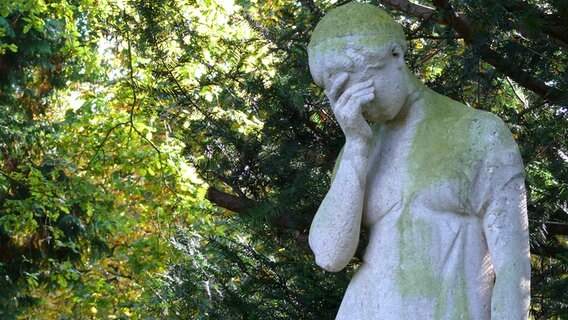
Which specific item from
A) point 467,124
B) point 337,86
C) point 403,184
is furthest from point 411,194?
point 337,86

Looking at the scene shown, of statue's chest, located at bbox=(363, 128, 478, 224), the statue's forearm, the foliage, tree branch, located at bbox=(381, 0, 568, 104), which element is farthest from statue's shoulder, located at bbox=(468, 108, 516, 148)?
tree branch, located at bbox=(381, 0, 568, 104)

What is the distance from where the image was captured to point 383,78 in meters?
3.54

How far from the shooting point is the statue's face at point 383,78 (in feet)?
11.5

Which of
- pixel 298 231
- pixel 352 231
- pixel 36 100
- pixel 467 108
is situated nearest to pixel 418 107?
pixel 467 108

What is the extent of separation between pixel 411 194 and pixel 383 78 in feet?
1.20

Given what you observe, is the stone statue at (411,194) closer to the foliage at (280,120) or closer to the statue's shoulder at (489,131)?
the statue's shoulder at (489,131)

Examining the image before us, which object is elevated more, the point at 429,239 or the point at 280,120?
the point at 429,239

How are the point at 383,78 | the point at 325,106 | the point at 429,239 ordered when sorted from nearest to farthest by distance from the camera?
1. the point at 429,239
2. the point at 383,78
3. the point at 325,106

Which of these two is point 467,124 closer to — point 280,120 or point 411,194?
point 411,194

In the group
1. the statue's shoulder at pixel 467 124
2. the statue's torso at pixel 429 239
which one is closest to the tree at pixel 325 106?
the statue's shoulder at pixel 467 124

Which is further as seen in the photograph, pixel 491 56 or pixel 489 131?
pixel 491 56

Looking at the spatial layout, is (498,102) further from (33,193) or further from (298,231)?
(33,193)

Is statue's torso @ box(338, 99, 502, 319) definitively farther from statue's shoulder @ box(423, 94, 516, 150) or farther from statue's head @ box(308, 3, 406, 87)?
statue's head @ box(308, 3, 406, 87)

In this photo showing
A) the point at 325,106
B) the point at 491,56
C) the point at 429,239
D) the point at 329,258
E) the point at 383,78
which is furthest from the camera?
the point at 325,106
